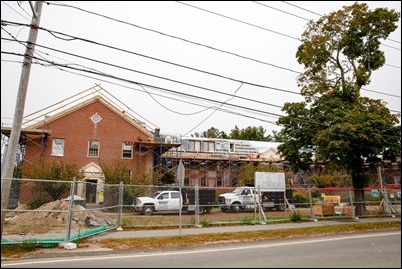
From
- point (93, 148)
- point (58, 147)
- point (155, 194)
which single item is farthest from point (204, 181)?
point (155, 194)

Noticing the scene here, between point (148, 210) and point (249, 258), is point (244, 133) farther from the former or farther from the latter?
point (249, 258)

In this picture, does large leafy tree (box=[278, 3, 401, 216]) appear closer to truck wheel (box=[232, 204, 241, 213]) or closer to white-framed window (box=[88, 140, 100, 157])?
truck wheel (box=[232, 204, 241, 213])

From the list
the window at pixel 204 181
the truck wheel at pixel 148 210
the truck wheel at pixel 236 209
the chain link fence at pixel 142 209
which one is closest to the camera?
the chain link fence at pixel 142 209

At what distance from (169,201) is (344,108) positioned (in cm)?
1339

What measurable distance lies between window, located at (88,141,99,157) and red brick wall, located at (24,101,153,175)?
320mm

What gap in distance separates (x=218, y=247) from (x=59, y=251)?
4687 millimetres

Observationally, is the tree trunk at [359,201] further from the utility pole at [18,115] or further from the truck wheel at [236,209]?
the utility pole at [18,115]

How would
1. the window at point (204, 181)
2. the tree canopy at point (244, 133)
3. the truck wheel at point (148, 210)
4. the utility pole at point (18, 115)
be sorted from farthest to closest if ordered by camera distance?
the tree canopy at point (244, 133) → the window at point (204, 181) → the truck wheel at point (148, 210) → the utility pole at point (18, 115)

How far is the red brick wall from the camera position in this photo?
94.6 ft

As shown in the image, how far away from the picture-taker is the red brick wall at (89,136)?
28.8 m

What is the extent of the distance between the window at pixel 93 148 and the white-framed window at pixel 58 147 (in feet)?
8.06

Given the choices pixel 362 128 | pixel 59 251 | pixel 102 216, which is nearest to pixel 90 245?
pixel 59 251

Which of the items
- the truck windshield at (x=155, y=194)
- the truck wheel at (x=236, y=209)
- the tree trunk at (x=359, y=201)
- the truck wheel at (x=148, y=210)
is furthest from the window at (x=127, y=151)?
the tree trunk at (x=359, y=201)

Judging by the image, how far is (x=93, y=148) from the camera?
30172mm
